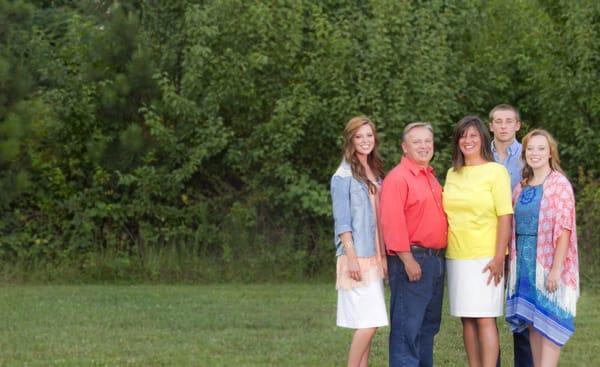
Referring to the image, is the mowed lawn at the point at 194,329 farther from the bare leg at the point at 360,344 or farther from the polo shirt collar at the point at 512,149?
the polo shirt collar at the point at 512,149

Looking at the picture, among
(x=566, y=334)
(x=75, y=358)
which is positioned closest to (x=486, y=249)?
(x=566, y=334)

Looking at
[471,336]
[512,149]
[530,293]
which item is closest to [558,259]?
[530,293]

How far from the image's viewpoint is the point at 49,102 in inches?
605

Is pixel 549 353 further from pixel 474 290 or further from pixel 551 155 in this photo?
pixel 551 155

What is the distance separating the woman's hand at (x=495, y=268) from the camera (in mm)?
7129

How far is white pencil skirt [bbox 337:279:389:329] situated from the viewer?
7.33m

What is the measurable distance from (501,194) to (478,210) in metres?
0.18

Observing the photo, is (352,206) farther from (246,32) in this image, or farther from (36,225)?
(36,225)

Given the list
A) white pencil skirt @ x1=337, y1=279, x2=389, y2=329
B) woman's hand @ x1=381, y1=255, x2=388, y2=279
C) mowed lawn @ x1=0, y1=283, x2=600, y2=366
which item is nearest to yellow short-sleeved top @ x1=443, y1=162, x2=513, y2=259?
woman's hand @ x1=381, y1=255, x2=388, y2=279

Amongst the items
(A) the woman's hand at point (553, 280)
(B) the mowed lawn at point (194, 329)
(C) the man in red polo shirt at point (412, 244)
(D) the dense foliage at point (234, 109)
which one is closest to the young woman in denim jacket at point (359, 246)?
(C) the man in red polo shirt at point (412, 244)

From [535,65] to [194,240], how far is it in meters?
5.20

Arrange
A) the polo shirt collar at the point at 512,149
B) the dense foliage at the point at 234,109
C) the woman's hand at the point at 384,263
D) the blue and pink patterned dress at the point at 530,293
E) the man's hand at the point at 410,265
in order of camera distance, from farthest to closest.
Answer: the dense foliage at the point at 234,109, the polo shirt collar at the point at 512,149, the woman's hand at the point at 384,263, the blue and pink patterned dress at the point at 530,293, the man's hand at the point at 410,265

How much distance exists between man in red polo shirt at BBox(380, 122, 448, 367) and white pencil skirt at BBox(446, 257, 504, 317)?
0.40 feet

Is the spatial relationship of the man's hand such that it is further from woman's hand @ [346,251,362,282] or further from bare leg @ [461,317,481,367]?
bare leg @ [461,317,481,367]
